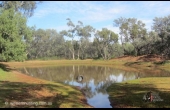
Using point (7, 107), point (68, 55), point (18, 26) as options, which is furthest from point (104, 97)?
point (68, 55)

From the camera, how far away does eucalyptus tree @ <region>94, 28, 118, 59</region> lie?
90375 mm

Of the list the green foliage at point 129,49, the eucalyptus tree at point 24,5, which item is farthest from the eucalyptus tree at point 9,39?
the green foliage at point 129,49

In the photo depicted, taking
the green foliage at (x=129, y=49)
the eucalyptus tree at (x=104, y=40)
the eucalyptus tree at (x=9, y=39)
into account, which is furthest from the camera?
the eucalyptus tree at (x=104, y=40)

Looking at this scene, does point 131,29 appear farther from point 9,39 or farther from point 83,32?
point 9,39

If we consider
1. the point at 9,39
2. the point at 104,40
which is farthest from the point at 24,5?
the point at 104,40

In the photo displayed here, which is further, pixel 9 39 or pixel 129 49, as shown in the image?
pixel 129 49

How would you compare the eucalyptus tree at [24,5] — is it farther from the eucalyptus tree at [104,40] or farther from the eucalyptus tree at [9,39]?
the eucalyptus tree at [104,40]

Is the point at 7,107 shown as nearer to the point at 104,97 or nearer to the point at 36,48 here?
the point at 104,97

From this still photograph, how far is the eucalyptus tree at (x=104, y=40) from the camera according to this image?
90375 mm

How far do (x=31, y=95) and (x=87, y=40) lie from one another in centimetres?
9137

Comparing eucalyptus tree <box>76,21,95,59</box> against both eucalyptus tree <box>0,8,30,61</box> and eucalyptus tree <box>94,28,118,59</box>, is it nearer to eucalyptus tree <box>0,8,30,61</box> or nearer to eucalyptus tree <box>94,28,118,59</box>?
eucalyptus tree <box>94,28,118,59</box>

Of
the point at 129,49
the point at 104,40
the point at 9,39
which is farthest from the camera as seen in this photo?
the point at 104,40

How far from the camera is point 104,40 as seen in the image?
303ft

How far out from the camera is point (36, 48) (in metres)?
105
